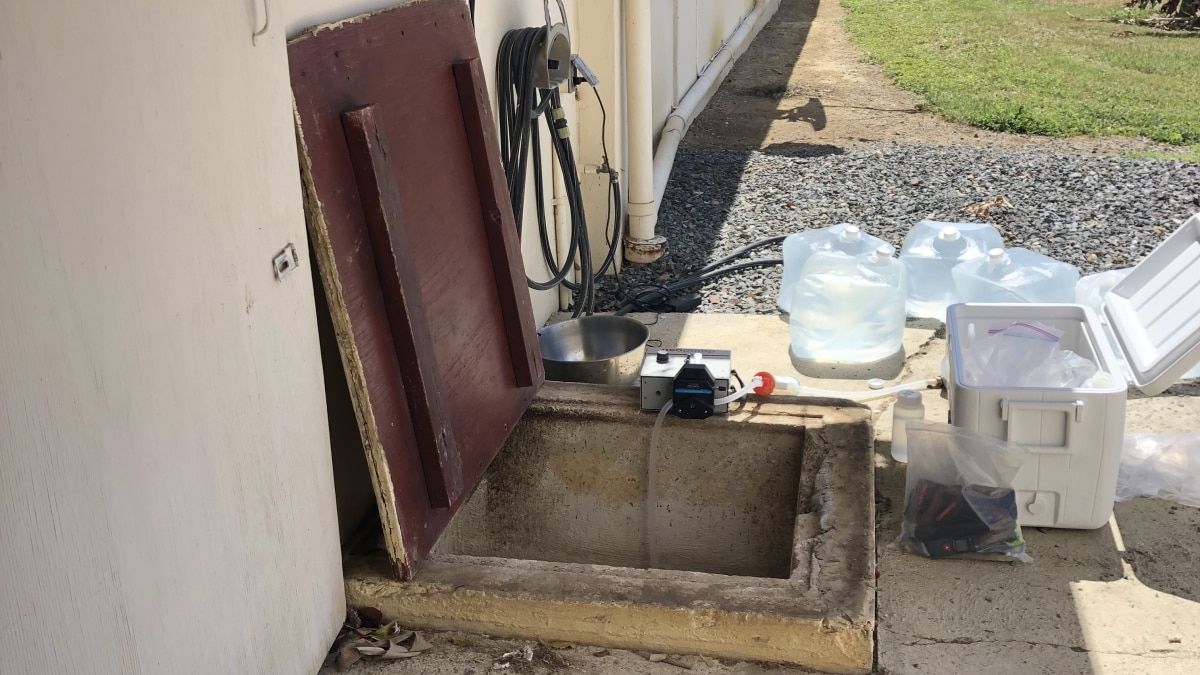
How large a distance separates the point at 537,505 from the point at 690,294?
2.17 meters

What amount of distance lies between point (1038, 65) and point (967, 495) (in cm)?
1003

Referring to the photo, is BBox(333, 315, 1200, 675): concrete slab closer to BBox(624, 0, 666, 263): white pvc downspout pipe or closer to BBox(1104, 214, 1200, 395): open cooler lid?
BBox(1104, 214, 1200, 395): open cooler lid

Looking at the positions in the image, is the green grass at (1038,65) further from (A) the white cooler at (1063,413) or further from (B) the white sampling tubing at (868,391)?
(A) the white cooler at (1063,413)

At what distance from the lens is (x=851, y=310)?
4.79 metres

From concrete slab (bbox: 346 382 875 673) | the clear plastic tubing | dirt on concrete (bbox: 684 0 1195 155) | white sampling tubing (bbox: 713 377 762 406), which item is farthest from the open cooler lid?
dirt on concrete (bbox: 684 0 1195 155)

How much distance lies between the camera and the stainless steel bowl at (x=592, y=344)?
420 cm

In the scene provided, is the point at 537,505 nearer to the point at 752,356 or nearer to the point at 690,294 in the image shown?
the point at 752,356

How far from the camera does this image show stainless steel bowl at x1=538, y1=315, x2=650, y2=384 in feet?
13.8

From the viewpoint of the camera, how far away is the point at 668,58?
356 inches

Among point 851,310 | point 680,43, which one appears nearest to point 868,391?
point 851,310

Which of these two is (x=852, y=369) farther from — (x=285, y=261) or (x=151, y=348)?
(x=151, y=348)

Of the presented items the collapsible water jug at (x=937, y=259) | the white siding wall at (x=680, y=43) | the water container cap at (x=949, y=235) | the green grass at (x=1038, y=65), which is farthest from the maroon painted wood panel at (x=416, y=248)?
the green grass at (x=1038, y=65)

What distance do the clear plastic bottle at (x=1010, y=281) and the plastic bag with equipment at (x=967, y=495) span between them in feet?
6.10

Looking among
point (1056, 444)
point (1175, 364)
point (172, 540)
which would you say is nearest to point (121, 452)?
point (172, 540)
